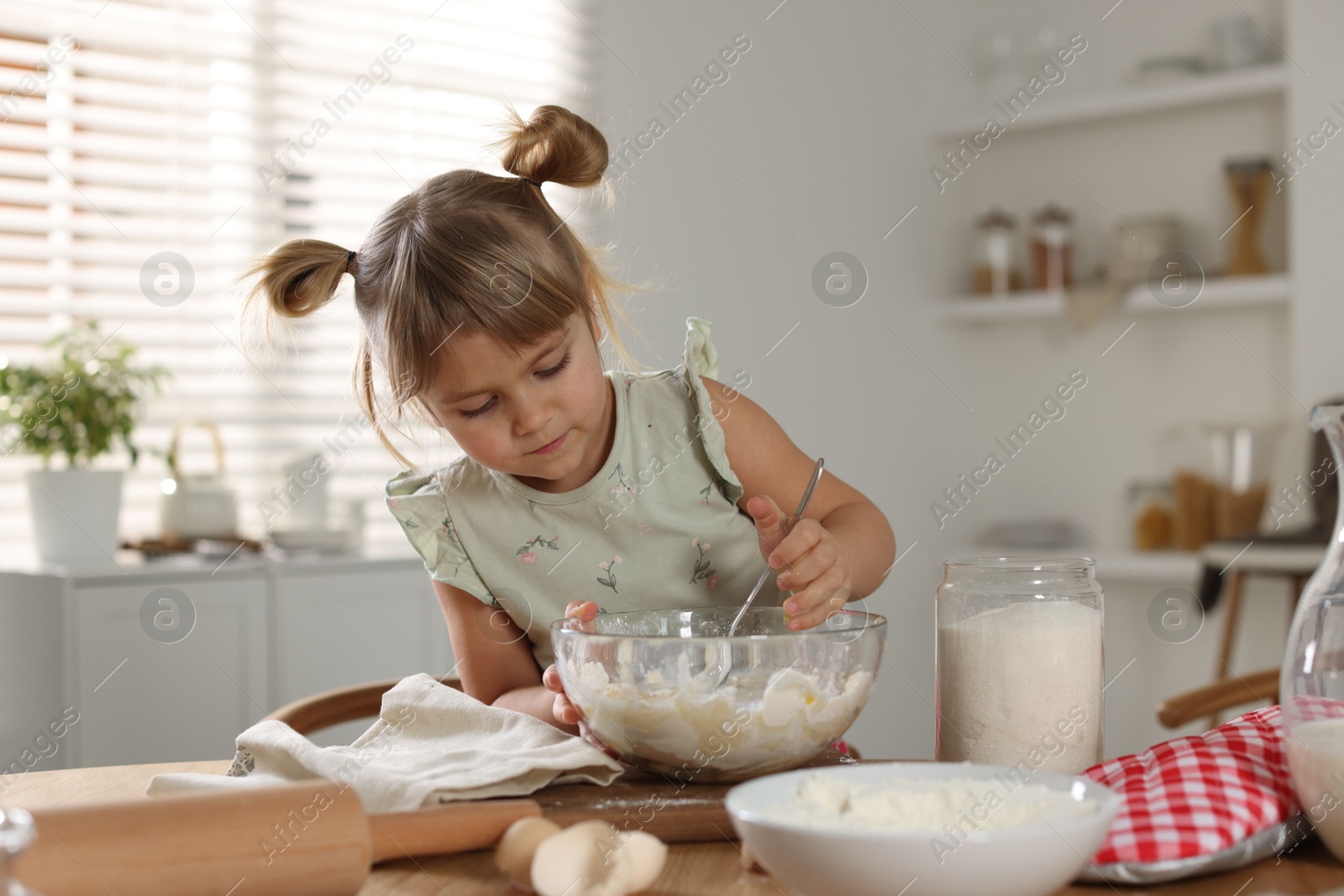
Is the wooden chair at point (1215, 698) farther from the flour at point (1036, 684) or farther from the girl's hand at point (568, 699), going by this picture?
the girl's hand at point (568, 699)

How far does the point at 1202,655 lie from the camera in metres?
2.91

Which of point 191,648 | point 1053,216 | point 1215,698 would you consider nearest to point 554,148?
point 1215,698

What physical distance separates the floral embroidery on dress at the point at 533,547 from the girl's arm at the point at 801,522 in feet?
0.66

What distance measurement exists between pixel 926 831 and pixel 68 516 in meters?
1.80

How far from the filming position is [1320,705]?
1.91 ft

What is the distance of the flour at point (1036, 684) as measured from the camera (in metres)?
0.71

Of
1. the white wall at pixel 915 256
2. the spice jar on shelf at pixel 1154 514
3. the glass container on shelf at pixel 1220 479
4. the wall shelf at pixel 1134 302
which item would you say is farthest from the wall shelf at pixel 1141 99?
the spice jar on shelf at pixel 1154 514

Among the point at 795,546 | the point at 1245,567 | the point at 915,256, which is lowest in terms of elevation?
the point at 1245,567

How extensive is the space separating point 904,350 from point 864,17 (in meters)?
0.88

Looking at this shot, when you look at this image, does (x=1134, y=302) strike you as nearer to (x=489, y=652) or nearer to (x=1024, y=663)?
(x=489, y=652)

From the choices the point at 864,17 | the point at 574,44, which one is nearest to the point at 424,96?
the point at 574,44

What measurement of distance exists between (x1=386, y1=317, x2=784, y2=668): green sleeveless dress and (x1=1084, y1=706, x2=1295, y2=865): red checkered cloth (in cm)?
52

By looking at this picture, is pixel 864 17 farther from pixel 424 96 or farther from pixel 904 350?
pixel 424 96

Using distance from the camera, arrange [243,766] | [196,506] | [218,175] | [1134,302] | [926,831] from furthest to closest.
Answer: [1134,302] < [218,175] < [196,506] < [243,766] < [926,831]
